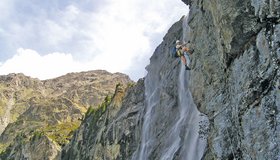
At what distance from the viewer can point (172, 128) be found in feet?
175

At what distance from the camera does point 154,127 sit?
58.9 m

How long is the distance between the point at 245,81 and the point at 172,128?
3132cm

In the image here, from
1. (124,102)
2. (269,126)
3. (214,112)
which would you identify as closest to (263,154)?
(269,126)

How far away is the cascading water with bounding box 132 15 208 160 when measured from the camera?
4348 centimetres

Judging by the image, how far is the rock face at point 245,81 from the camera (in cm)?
2019

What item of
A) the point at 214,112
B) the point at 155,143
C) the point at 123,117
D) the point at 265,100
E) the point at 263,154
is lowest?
the point at 263,154

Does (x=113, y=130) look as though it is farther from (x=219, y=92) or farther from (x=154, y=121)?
(x=219, y=92)

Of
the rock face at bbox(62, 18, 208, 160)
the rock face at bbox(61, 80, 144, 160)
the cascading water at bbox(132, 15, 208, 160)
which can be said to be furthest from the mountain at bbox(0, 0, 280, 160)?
the rock face at bbox(61, 80, 144, 160)

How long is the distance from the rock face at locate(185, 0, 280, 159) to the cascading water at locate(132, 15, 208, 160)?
12105mm

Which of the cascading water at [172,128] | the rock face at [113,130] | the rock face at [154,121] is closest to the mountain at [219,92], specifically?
the cascading water at [172,128]

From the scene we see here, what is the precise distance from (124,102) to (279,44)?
194ft

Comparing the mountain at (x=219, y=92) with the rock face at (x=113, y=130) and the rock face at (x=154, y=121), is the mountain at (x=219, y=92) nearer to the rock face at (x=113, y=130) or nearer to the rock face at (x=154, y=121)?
the rock face at (x=154, y=121)

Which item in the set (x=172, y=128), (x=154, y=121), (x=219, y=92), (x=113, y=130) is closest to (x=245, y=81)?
(x=219, y=92)

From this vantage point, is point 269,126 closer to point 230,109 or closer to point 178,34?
point 230,109
